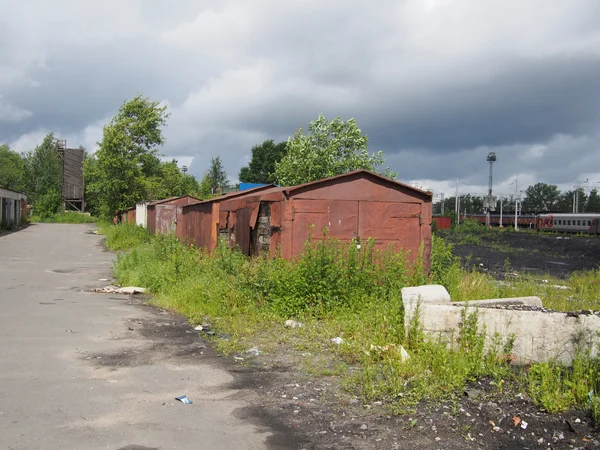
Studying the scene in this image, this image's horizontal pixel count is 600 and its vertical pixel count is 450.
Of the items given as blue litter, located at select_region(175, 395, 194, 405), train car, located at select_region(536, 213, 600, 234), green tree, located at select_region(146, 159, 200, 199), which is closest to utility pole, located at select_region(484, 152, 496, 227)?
train car, located at select_region(536, 213, 600, 234)

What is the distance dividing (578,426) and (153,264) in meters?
10.8

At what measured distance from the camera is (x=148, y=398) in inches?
201

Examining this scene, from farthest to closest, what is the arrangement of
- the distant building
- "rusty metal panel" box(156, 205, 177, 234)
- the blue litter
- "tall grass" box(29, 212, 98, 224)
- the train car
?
"tall grass" box(29, 212, 98, 224) → the train car → the distant building → "rusty metal panel" box(156, 205, 177, 234) → the blue litter

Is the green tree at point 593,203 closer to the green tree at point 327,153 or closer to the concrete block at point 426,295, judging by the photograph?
the green tree at point 327,153

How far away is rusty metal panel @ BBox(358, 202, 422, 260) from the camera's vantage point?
11.0m

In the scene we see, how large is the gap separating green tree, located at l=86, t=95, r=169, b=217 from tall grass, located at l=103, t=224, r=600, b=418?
111 ft

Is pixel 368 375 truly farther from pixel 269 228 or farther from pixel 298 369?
pixel 269 228

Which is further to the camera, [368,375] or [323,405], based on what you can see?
[368,375]

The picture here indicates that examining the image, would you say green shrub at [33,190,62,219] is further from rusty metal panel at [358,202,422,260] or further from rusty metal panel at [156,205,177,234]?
rusty metal panel at [358,202,422,260]

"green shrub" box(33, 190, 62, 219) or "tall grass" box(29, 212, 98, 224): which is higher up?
"green shrub" box(33, 190, 62, 219)

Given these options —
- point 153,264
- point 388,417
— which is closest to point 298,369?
point 388,417

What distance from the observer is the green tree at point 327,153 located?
86.0 feet

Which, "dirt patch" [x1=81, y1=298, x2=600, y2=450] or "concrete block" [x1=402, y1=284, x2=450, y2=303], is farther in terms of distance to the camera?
"concrete block" [x1=402, y1=284, x2=450, y2=303]

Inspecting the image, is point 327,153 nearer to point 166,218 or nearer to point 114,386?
point 166,218
